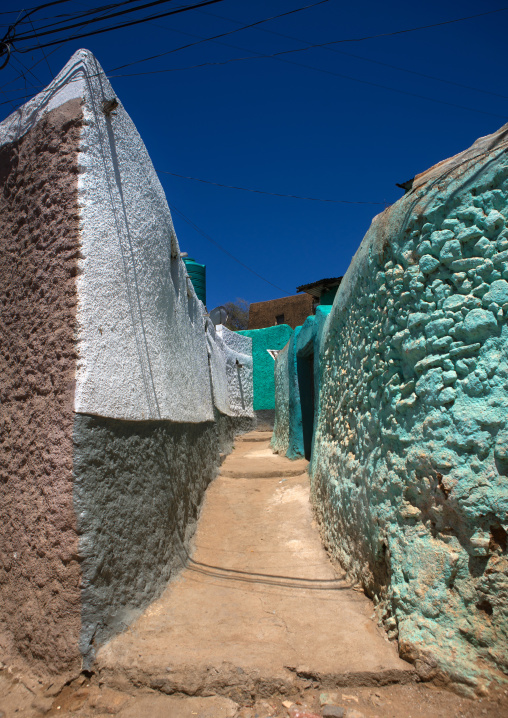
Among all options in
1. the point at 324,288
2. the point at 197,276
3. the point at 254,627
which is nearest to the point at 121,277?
the point at 254,627

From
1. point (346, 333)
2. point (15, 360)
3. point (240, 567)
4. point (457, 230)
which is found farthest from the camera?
point (346, 333)

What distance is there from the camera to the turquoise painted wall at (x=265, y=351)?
50.9 ft

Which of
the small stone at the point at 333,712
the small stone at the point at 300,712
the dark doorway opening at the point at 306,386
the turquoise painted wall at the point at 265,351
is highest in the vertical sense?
the turquoise painted wall at the point at 265,351

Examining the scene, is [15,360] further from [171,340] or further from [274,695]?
[274,695]

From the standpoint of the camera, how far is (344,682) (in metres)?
2.49

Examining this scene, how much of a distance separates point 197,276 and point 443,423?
9.72m

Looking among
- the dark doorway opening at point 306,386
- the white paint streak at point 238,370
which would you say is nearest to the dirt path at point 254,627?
the dark doorway opening at point 306,386

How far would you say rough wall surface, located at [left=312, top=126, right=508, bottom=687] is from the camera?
235cm

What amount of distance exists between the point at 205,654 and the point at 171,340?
8.90 ft

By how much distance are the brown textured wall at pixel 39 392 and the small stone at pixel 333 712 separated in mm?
1379

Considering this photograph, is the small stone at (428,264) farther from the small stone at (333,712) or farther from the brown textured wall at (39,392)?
the small stone at (333,712)

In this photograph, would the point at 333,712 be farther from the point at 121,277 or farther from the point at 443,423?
the point at 121,277

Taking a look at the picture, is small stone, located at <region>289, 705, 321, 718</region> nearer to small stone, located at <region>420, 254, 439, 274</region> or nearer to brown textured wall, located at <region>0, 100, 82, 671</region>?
brown textured wall, located at <region>0, 100, 82, 671</region>

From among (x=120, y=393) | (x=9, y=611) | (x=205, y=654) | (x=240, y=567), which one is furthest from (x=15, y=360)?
(x=240, y=567)
